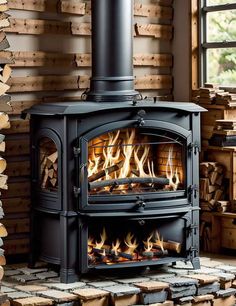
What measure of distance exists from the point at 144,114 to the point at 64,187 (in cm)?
64

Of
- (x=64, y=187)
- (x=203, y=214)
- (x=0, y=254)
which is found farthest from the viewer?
(x=203, y=214)

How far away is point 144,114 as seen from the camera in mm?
5121

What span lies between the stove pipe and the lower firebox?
2.45 ft

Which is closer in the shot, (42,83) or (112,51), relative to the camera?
(112,51)

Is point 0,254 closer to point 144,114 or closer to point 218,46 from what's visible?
point 144,114

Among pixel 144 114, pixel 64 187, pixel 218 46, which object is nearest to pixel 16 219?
pixel 64 187

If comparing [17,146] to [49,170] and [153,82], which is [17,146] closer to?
[49,170]

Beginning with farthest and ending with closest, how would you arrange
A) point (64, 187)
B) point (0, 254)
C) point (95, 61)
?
point (95, 61) → point (64, 187) → point (0, 254)

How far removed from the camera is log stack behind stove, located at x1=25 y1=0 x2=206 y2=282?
500cm

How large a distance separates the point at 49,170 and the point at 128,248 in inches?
26.1

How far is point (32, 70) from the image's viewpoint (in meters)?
5.57

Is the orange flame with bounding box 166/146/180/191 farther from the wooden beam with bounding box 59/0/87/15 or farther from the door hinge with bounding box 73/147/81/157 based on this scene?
the wooden beam with bounding box 59/0/87/15

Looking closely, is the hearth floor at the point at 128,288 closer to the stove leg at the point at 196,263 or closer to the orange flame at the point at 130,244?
the stove leg at the point at 196,263

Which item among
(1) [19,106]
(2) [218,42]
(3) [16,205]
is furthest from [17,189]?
(2) [218,42]
